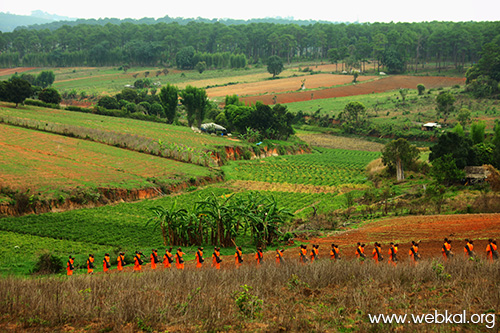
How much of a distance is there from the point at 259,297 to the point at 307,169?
147 feet

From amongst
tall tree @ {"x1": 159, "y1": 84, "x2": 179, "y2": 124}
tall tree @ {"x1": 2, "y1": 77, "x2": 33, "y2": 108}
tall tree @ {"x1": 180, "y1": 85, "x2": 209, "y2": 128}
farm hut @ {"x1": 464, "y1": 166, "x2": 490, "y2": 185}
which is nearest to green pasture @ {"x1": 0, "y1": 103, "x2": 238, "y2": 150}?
tall tree @ {"x1": 2, "y1": 77, "x2": 33, "y2": 108}

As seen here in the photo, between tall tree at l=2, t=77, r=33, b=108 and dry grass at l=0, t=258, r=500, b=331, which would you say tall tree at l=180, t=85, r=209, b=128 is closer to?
tall tree at l=2, t=77, r=33, b=108

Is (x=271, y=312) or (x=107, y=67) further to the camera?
(x=107, y=67)

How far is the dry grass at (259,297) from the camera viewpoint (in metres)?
11.9

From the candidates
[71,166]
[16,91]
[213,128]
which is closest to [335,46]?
[213,128]

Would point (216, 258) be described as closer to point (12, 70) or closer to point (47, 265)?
point (47, 265)

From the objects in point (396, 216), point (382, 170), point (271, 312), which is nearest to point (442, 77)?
point (382, 170)

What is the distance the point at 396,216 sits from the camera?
104 feet

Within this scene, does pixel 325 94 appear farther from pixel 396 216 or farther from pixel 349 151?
pixel 396 216

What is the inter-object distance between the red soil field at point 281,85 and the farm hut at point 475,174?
279 ft

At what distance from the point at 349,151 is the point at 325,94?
4928 centimetres

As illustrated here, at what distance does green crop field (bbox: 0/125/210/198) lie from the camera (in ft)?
117

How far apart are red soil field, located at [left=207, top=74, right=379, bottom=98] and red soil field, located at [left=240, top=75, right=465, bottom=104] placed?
180 inches

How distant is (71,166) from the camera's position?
41406 millimetres
